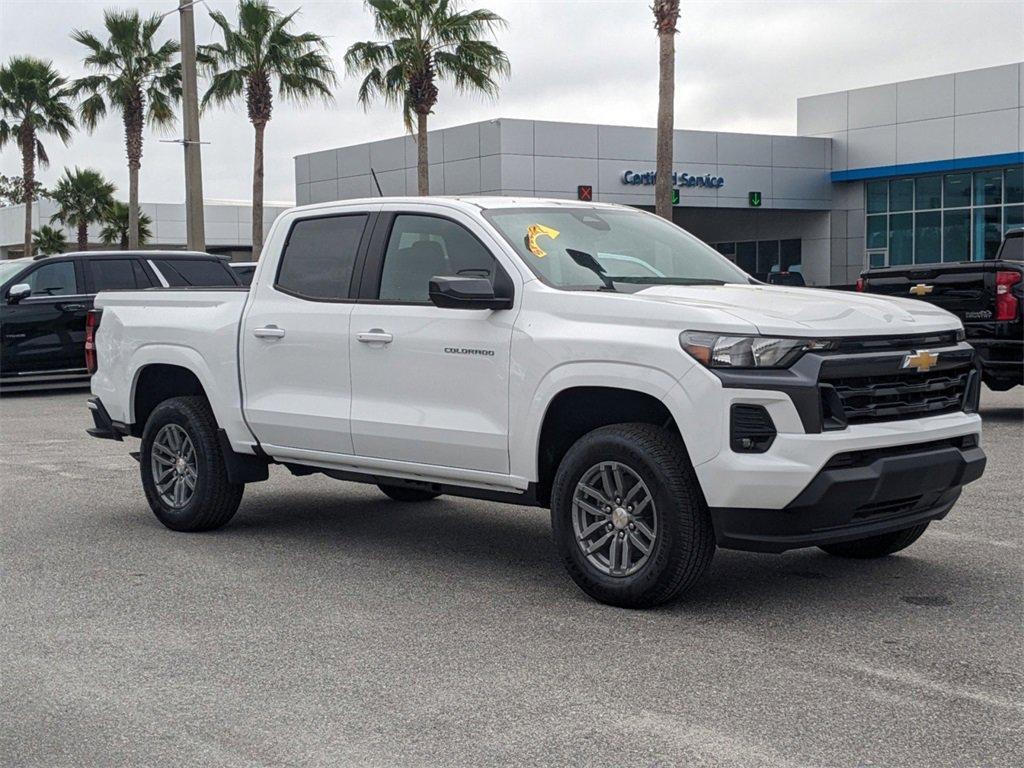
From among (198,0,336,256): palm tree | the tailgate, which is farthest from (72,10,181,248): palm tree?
the tailgate

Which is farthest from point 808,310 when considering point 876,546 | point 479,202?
point 479,202

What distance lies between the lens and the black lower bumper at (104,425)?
9.08 metres

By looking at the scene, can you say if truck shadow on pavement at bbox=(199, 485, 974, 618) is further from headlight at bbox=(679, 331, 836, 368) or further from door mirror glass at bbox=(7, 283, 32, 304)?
door mirror glass at bbox=(7, 283, 32, 304)

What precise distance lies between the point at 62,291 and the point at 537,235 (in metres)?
13.9

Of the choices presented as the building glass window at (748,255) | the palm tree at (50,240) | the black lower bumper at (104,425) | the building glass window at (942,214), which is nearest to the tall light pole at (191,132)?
the black lower bumper at (104,425)

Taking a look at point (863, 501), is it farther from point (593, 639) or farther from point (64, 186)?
point (64, 186)

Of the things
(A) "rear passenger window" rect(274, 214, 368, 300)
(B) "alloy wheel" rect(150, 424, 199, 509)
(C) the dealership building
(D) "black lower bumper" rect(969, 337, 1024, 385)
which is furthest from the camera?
(C) the dealership building

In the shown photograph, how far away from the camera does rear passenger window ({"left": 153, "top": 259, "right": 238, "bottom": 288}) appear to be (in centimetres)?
1944

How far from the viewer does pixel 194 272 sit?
64.1ft

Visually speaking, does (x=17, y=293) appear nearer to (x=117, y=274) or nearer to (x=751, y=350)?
(x=117, y=274)

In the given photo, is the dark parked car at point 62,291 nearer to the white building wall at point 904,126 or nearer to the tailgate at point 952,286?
the tailgate at point 952,286

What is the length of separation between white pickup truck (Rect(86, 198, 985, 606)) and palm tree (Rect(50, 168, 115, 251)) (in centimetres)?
5196

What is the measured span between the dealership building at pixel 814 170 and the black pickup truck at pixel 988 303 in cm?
2275

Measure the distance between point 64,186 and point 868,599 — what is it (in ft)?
183
